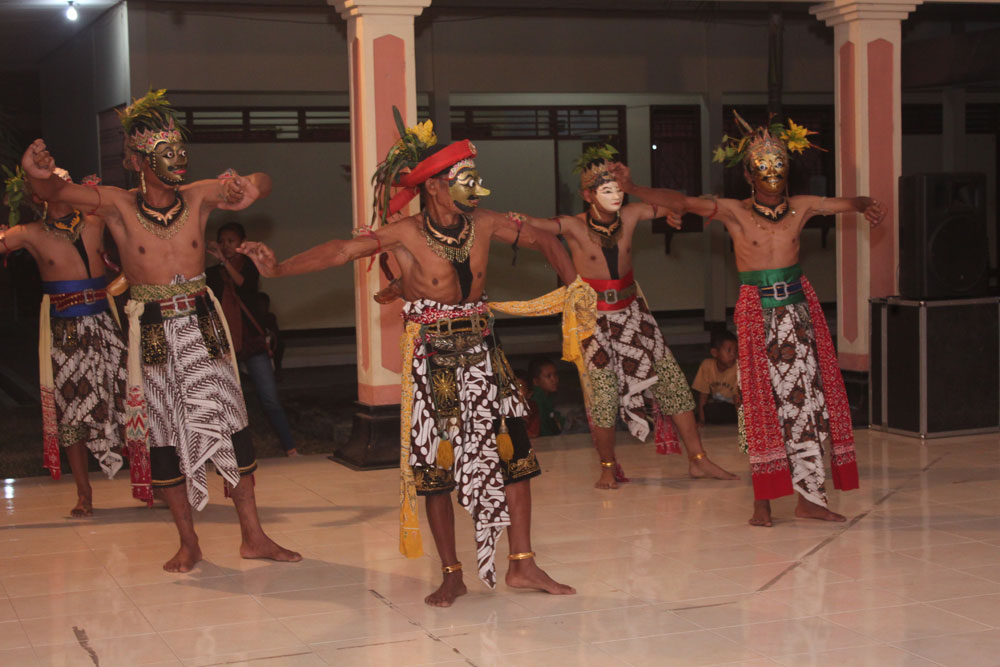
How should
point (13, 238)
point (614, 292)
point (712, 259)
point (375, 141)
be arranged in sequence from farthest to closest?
point (712, 259)
point (375, 141)
point (614, 292)
point (13, 238)

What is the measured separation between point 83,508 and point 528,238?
2939 mm

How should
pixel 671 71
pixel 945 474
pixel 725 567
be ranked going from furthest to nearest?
pixel 671 71 → pixel 945 474 → pixel 725 567

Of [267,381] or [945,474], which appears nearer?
[945,474]

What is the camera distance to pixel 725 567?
4973 millimetres

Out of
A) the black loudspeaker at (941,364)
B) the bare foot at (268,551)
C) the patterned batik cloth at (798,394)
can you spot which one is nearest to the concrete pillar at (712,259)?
the black loudspeaker at (941,364)

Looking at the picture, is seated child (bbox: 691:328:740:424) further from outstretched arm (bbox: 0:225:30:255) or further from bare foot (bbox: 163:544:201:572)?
outstretched arm (bbox: 0:225:30:255)

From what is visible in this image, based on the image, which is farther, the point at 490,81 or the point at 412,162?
the point at 490,81

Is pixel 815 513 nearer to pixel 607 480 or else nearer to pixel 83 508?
pixel 607 480

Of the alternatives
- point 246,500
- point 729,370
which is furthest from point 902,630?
point 729,370

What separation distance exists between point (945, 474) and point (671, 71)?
6856mm

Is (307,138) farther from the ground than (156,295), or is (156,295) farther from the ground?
(307,138)

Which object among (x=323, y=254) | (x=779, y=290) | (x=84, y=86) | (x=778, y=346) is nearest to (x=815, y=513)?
(x=778, y=346)

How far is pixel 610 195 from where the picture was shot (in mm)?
6293

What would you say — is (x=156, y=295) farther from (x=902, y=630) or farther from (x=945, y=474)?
(x=945, y=474)
